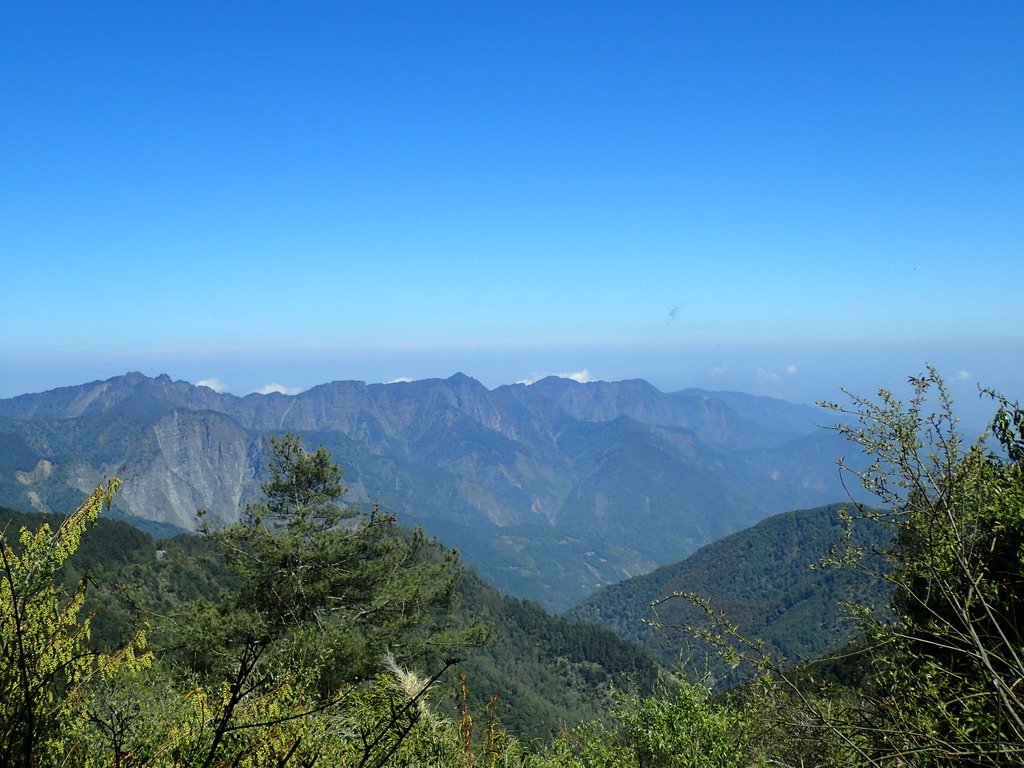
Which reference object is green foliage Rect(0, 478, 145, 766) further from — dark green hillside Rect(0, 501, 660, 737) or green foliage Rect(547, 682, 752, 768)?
dark green hillside Rect(0, 501, 660, 737)

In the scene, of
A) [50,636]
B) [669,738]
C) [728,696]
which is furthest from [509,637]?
[50,636]

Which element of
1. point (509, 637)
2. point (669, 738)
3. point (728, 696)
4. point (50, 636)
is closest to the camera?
point (50, 636)

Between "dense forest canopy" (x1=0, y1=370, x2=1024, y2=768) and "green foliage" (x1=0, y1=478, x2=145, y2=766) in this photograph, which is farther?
"dense forest canopy" (x1=0, y1=370, x2=1024, y2=768)

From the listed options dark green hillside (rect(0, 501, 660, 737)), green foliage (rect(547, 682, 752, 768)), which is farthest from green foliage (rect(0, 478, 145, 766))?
dark green hillside (rect(0, 501, 660, 737))

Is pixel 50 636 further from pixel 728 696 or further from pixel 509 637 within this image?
pixel 509 637

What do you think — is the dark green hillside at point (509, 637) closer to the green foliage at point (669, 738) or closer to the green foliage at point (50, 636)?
the green foliage at point (669, 738)

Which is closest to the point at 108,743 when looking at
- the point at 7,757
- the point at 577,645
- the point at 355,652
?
the point at 7,757

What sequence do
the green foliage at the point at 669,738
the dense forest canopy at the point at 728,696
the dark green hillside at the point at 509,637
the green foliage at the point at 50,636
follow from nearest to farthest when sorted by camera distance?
the green foliage at the point at 50,636
the dense forest canopy at the point at 728,696
the green foliage at the point at 669,738
the dark green hillside at the point at 509,637

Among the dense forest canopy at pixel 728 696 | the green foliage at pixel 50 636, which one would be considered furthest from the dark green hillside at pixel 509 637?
the green foliage at pixel 50 636

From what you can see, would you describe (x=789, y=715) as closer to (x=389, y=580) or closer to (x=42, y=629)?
(x=42, y=629)

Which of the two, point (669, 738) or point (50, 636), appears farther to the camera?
point (669, 738)

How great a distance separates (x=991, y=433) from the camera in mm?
6809

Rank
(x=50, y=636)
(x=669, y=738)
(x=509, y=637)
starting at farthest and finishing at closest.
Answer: (x=509, y=637) → (x=669, y=738) → (x=50, y=636)

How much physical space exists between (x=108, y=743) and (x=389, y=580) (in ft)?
42.7
